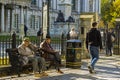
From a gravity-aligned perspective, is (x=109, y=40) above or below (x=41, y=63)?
above

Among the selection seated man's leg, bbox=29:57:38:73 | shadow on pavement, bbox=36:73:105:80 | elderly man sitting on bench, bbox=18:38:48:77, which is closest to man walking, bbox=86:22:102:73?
shadow on pavement, bbox=36:73:105:80

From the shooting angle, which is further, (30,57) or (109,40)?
(109,40)

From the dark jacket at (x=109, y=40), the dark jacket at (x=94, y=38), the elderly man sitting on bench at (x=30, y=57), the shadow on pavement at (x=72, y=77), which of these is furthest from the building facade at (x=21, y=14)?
the elderly man sitting on bench at (x=30, y=57)

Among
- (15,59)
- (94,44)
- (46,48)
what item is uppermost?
(94,44)

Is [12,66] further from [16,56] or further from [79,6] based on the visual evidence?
[79,6]

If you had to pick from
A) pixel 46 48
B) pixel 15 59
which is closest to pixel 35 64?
pixel 15 59

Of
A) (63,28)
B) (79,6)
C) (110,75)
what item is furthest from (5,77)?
(79,6)

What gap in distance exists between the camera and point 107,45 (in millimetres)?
30375

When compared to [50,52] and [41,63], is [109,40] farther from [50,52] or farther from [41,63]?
[41,63]

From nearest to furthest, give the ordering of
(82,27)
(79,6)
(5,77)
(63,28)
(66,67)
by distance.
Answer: (5,77)
(66,67)
(82,27)
(63,28)
(79,6)

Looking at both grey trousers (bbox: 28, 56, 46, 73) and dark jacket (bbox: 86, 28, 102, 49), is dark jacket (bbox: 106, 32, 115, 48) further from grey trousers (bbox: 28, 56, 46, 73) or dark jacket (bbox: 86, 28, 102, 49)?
grey trousers (bbox: 28, 56, 46, 73)

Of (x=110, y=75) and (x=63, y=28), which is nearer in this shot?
(x=110, y=75)

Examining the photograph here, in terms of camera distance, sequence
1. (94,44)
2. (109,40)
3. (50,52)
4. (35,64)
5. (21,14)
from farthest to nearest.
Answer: (21,14) < (109,40) < (94,44) < (50,52) < (35,64)

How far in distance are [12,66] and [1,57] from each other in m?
1.52
